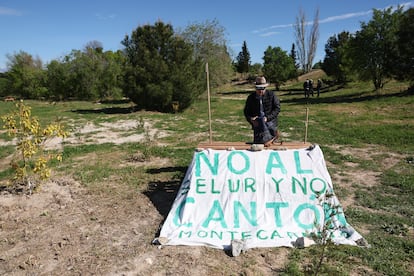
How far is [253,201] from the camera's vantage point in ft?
14.7

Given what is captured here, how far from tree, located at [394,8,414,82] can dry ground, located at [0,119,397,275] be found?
1854 centimetres

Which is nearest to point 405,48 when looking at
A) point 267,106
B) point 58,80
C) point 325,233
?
point 267,106

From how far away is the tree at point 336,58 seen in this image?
3408cm

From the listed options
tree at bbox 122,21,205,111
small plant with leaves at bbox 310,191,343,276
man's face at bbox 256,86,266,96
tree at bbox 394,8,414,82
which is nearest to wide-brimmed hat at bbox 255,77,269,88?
man's face at bbox 256,86,266,96

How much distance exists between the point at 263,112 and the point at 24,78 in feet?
144

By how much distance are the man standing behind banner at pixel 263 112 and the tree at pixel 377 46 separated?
2025 centimetres

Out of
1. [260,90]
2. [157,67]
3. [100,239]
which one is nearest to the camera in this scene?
[100,239]

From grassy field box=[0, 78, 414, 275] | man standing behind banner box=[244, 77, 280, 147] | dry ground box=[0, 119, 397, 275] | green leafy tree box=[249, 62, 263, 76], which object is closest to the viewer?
dry ground box=[0, 119, 397, 275]

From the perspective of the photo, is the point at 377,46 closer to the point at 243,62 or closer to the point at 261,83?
the point at 261,83

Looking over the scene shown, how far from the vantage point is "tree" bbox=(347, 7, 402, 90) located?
22.2m

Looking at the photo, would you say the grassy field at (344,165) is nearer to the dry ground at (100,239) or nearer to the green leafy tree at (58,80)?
the dry ground at (100,239)

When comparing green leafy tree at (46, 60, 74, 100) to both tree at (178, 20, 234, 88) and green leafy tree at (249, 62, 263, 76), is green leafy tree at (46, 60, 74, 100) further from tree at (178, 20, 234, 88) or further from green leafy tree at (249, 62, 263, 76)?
green leafy tree at (249, 62, 263, 76)

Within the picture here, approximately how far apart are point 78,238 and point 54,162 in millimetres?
4567

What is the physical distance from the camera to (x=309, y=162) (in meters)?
4.74
